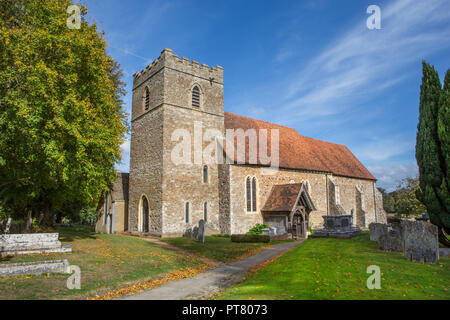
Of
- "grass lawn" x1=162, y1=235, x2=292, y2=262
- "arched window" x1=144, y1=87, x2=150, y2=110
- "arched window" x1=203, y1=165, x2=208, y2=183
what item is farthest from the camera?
"arched window" x1=144, y1=87, x2=150, y2=110

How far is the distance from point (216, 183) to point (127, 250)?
442 inches

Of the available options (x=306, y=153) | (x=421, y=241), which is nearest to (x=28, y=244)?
(x=421, y=241)

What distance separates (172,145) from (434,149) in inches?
650

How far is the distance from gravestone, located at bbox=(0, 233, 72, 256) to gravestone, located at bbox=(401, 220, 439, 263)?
13832mm

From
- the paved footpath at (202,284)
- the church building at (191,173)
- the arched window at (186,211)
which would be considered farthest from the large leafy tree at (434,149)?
the arched window at (186,211)

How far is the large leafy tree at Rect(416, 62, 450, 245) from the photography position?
43.1 ft

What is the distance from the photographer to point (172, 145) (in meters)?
22.2

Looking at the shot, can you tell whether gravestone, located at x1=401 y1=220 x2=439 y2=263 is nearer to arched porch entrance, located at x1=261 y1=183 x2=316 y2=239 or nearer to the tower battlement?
arched porch entrance, located at x1=261 y1=183 x2=316 y2=239

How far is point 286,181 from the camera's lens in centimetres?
2688

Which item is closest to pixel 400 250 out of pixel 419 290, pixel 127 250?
pixel 419 290

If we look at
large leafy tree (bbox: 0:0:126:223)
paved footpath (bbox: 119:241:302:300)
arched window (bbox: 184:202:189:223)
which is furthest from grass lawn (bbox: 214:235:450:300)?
arched window (bbox: 184:202:189:223)

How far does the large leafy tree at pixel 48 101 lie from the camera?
10594 millimetres

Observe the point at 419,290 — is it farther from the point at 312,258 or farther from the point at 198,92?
the point at 198,92

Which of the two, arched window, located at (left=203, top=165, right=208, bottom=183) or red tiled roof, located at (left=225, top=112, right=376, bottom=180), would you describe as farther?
red tiled roof, located at (left=225, top=112, right=376, bottom=180)
